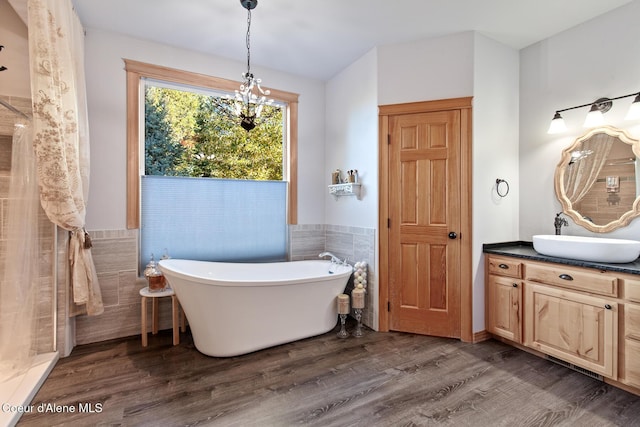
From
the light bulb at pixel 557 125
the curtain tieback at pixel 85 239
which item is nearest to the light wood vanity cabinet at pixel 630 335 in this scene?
the light bulb at pixel 557 125

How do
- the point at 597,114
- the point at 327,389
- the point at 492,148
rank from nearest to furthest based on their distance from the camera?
the point at 327,389 < the point at 597,114 < the point at 492,148

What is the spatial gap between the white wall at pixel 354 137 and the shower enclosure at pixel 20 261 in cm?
270

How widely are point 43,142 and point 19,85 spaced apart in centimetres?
82

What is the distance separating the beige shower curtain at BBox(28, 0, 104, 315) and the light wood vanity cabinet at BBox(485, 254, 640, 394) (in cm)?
350

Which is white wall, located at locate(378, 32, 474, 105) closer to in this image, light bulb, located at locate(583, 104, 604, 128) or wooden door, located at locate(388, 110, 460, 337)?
wooden door, located at locate(388, 110, 460, 337)

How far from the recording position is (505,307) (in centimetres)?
265

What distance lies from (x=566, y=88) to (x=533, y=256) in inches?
61.7

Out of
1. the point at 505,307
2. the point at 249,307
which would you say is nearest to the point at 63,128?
the point at 249,307

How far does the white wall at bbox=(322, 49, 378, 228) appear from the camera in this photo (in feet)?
10.0

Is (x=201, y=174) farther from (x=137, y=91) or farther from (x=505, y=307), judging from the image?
(x=505, y=307)

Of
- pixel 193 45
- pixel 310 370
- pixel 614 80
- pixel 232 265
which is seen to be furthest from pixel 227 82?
pixel 614 80

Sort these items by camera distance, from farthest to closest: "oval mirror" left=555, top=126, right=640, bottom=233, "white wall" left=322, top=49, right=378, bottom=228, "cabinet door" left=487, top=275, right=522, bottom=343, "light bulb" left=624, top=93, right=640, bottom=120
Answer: "white wall" left=322, top=49, right=378, bottom=228 < "cabinet door" left=487, top=275, right=522, bottom=343 < "oval mirror" left=555, top=126, right=640, bottom=233 < "light bulb" left=624, top=93, right=640, bottom=120

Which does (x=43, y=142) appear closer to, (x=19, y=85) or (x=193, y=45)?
(x=19, y=85)

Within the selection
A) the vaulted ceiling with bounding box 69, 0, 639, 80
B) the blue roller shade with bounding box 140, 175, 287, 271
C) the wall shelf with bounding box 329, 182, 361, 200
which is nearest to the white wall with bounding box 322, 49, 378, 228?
the wall shelf with bounding box 329, 182, 361, 200
